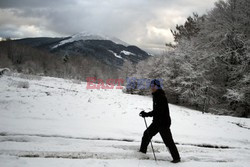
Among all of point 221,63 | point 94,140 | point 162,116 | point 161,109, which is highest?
point 221,63

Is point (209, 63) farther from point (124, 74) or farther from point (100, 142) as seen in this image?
point (124, 74)

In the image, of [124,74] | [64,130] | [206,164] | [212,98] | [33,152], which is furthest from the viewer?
[124,74]

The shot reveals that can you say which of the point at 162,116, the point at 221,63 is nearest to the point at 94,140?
the point at 162,116

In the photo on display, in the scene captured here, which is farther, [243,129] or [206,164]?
[243,129]

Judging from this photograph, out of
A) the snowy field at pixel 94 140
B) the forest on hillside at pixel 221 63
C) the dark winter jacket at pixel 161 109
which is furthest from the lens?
the forest on hillside at pixel 221 63

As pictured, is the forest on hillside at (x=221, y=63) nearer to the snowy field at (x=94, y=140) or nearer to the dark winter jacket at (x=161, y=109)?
the snowy field at (x=94, y=140)

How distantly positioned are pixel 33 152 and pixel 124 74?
60.4m

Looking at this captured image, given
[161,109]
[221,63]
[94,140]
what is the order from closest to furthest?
[161,109], [94,140], [221,63]

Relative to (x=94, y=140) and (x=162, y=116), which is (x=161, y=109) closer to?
(x=162, y=116)

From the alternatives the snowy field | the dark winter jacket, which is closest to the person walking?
the dark winter jacket

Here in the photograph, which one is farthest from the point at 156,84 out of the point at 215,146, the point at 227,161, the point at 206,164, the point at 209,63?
the point at 209,63

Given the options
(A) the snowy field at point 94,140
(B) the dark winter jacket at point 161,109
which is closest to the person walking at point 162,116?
(B) the dark winter jacket at point 161,109

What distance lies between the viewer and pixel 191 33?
1099 inches

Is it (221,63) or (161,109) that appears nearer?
(161,109)
